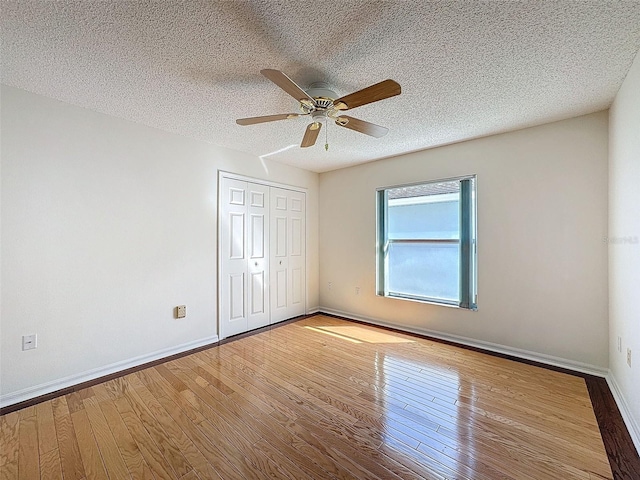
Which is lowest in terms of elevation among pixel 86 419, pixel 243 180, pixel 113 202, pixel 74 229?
pixel 86 419

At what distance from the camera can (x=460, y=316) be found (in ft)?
11.1

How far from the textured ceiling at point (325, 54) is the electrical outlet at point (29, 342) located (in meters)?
1.94

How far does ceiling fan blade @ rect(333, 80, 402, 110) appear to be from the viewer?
166cm

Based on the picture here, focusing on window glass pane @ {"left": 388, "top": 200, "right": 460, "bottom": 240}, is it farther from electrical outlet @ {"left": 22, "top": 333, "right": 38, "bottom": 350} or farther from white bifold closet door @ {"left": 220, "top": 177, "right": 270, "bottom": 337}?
electrical outlet @ {"left": 22, "top": 333, "right": 38, "bottom": 350}

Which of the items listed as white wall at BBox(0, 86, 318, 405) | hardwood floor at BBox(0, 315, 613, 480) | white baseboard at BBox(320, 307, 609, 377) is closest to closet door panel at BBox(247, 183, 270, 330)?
white wall at BBox(0, 86, 318, 405)

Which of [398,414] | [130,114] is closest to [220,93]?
[130,114]

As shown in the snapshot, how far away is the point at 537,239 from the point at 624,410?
151 centimetres

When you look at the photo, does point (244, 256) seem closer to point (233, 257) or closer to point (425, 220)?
point (233, 257)

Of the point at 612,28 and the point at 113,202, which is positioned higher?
the point at 612,28

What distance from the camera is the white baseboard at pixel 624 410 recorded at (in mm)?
1700

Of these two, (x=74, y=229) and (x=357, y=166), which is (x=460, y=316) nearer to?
(x=357, y=166)

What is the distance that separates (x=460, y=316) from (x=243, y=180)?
3226mm

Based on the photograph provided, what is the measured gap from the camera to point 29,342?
88.0 inches

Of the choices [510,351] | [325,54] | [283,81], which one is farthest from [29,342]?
[510,351]
